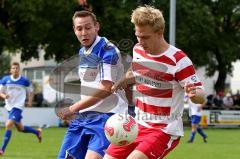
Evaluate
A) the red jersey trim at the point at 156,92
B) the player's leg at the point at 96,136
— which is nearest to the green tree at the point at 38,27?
the player's leg at the point at 96,136

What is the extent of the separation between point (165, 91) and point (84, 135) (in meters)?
1.37

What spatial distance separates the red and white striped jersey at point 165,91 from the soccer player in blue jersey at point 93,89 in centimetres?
55

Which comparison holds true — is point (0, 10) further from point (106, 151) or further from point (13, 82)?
point (106, 151)

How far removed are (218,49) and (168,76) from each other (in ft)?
115

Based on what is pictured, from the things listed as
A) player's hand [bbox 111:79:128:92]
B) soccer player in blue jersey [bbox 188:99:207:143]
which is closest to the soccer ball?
player's hand [bbox 111:79:128:92]

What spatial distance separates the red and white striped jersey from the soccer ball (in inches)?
9.2

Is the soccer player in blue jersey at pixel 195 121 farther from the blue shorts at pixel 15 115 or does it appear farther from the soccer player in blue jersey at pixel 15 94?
the blue shorts at pixel 15 115

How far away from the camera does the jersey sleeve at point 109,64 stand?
729cm

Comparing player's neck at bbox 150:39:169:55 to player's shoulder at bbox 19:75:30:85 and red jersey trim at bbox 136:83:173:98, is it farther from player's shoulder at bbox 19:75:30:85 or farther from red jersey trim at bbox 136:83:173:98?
player's shoulder at bbox 19:75:30:85

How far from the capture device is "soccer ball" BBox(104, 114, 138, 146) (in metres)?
6.61

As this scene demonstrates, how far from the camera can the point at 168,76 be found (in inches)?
270

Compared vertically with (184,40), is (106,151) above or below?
below

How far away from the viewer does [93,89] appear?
24.5 feet

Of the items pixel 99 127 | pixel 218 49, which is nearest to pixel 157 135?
pixel 99 127
